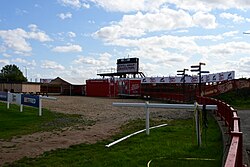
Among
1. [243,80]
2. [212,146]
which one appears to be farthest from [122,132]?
[243,80]

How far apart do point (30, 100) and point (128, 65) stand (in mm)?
73417

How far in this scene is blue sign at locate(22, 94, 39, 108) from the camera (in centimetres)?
2146

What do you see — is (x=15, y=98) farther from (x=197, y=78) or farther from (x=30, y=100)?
(x=197, y=78)

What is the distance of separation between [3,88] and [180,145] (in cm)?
6606

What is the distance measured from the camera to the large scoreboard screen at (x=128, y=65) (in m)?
92.8

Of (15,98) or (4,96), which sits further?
(4,96)

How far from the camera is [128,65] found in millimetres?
95000

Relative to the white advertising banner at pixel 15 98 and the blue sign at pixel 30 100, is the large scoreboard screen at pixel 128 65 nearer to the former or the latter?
the white advertising banner at pixel 15 98

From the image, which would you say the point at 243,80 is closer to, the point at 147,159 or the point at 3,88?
the point at 147,159

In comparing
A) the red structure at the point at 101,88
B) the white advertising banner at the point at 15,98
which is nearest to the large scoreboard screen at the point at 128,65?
the red structure at the point at 101,88

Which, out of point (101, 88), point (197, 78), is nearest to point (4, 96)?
point (197, 78)

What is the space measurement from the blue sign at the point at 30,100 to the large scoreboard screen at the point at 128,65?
7027 cm

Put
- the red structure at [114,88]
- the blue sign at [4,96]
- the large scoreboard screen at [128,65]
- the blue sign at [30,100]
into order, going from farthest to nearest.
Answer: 1. the large scoreboard screen at [128,65]
2. the red structure at [114,88]
3. the blue sign at [4,96]
4. the blue sign at [30,100]

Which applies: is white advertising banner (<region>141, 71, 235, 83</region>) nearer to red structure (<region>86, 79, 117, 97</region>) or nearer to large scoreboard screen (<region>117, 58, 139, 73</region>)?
red structure (<region>86, 79, 117, 97</region>)
